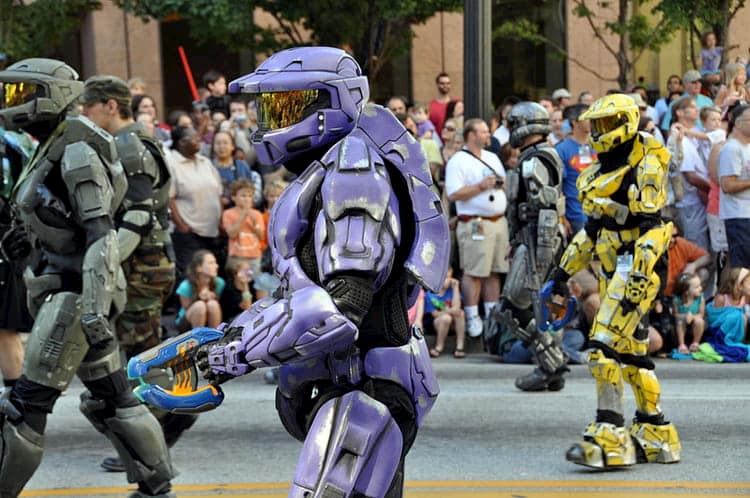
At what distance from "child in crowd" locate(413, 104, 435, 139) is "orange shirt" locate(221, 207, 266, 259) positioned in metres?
2.33

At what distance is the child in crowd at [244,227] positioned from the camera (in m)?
11.1

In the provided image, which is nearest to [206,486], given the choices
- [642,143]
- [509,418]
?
[509,418]

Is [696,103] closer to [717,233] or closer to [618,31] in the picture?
[717,233]

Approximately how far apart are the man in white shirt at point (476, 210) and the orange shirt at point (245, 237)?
162 cm

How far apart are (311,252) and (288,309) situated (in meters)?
0.36

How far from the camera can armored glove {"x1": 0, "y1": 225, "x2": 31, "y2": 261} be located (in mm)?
6531

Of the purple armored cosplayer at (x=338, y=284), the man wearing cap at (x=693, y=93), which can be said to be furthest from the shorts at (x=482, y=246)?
the purple armored cosplayer at (x=338, y=284)

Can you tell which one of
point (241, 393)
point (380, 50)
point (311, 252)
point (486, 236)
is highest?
point (380, 50)

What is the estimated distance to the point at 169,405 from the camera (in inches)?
157

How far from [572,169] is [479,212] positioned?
947 mm

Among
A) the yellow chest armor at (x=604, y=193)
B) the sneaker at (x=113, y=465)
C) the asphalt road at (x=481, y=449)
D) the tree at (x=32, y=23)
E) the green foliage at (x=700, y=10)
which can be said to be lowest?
the asphalt road at (x=481, y=449)

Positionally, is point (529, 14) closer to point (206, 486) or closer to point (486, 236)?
point (486, 236)

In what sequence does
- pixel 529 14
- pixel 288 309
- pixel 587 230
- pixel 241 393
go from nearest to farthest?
pixel 288 309 → pixel 587 230 → pixel 241 393 → pixel 529 14

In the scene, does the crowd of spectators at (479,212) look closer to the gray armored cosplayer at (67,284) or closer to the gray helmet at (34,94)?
the gray armored cosplayer at (67,284)
